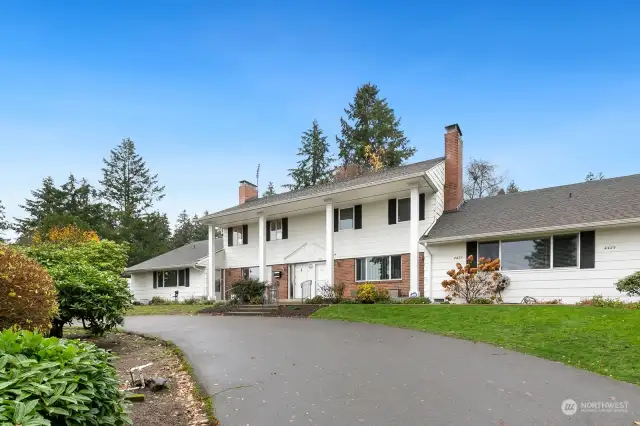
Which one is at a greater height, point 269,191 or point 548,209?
point 269,191

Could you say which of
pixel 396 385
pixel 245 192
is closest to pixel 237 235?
pixel 245 192

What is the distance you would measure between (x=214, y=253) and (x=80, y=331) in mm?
12292

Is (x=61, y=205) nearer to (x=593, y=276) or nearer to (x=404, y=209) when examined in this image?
(x=404, y=209)

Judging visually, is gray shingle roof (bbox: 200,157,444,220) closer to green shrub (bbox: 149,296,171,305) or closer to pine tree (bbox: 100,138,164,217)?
green shrub (bbox: 149,296,171,305)

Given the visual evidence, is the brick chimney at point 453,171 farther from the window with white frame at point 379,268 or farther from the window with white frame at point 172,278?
the window with white frame at point 172,278

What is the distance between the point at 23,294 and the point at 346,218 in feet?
51.8

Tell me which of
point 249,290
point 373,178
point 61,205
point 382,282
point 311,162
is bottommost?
point 249,290

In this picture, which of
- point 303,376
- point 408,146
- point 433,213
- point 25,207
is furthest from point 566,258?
point 25,207

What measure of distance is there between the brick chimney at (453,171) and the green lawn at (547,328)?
25.9ft

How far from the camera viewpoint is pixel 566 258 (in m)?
13.8

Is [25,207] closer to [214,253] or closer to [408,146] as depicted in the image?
[214,253]

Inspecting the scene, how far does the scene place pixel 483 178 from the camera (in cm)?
3834

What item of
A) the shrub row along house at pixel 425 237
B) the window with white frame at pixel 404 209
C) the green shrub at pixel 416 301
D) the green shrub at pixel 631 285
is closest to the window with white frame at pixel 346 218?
the shrub row along house at pixel 425 237

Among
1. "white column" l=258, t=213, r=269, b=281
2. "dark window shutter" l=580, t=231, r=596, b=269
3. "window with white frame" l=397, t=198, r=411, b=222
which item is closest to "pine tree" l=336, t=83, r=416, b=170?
"white column" l=258, t=213, r=269, b=281
